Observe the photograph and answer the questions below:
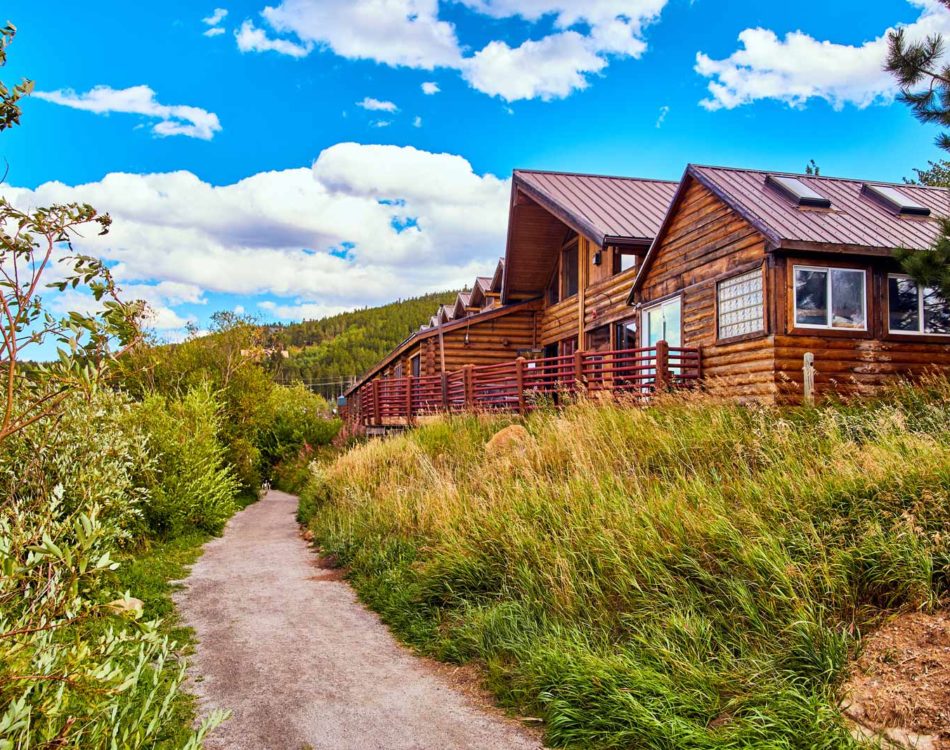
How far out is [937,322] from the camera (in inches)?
569

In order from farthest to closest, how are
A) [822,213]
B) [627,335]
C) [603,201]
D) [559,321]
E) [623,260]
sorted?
[559,321], [603,201], [623,260], [627,335], [822,213]

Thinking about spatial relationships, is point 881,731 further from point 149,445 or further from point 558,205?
point 558,205

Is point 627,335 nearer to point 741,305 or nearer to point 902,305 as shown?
point 741,305

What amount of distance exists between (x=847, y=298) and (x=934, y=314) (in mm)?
2012

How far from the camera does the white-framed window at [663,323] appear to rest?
17.0m

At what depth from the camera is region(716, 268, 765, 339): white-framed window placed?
14.1 metres

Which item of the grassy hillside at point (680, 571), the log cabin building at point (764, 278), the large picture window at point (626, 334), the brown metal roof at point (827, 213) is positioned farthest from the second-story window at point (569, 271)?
the grassy hillside at point (680, 571)

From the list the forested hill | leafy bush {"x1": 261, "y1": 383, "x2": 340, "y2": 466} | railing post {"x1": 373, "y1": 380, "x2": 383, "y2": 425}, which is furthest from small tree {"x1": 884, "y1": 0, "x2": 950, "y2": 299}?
A: the forested hill

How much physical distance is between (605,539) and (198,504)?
10.8 metres

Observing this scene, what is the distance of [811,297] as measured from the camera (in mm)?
13836

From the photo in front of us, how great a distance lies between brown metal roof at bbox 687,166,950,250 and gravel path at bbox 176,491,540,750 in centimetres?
1025

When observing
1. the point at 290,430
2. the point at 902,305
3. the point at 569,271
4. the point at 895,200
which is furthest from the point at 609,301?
the point at 290,430

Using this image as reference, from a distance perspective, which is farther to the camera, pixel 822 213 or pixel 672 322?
pixel 672 322

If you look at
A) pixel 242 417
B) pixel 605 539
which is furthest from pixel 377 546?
pixel 242 417
